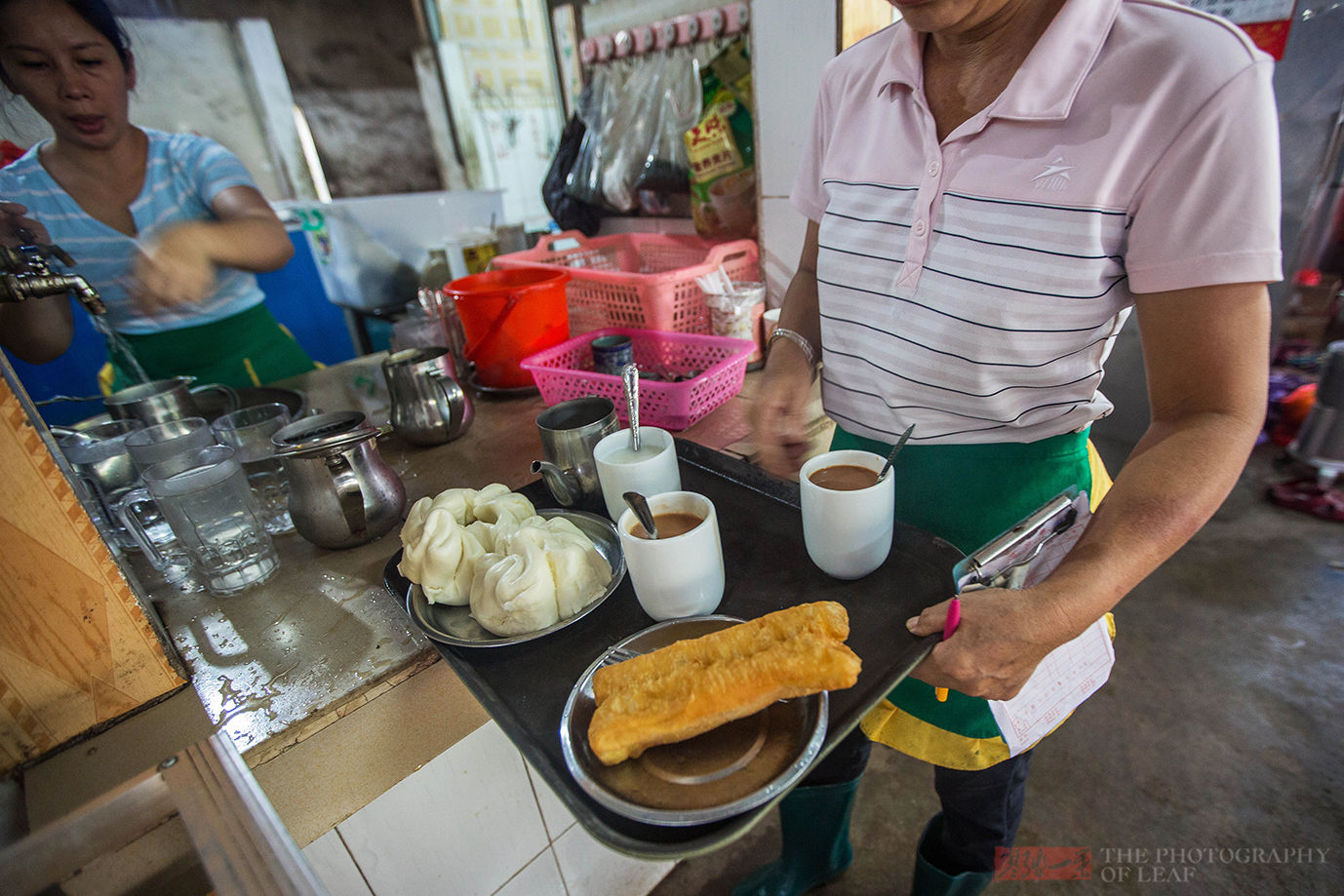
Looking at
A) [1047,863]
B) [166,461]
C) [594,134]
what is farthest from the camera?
[594,134]

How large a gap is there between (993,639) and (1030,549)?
0.64 feet

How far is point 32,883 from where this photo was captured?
0.58 meters

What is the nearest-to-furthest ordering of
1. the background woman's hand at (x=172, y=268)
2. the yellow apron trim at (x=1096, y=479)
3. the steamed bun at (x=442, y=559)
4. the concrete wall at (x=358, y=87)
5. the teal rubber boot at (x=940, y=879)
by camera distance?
the steamed bun at (x=442, y=559)
the yellow apron trim at (x=1096, y=479)
the teal rubber boot at (x=940, y=879)
the background woman's hand at (x=172, y=268)
the concrete wall at (x=358, y=87)

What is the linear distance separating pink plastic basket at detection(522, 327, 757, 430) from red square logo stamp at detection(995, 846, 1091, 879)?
160 centimetres

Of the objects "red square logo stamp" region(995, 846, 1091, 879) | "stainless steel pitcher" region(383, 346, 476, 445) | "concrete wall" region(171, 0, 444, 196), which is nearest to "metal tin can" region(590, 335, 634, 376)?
"stainless steel pitcher" region(383, 346, 476, 445)

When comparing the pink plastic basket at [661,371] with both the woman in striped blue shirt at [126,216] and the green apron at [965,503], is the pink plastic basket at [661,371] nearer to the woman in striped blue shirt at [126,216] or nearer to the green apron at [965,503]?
the green apron at [965,503]

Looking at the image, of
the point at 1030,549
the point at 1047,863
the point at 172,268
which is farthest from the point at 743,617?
the point at 172,268

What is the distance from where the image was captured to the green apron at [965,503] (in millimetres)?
1136

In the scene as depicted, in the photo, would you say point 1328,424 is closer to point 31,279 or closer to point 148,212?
point 31,279

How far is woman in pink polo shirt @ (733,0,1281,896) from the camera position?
811 mm

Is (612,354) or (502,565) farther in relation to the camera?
(612,354)

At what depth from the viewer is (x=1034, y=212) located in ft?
3.10

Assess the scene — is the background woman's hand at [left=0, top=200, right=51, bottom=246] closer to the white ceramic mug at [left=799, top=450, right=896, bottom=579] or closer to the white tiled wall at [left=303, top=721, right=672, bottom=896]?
the white tiled wall at [left=303, top=721, right=672, bottom=896]

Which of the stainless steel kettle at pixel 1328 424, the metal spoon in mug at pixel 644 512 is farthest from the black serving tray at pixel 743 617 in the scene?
the stainless steel kettle at pixel 1328 424
